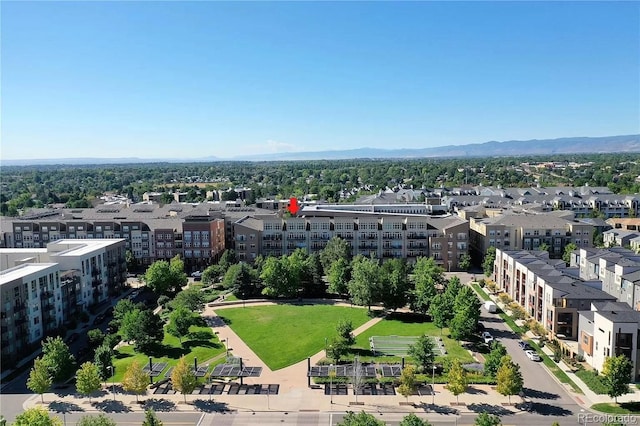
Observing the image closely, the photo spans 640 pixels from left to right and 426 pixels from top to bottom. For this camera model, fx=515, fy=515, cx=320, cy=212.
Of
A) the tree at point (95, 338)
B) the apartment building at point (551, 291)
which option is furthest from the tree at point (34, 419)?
the apartment building at point (551, 291)

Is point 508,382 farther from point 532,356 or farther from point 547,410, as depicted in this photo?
point 532,356

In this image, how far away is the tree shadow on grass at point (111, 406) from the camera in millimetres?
43156

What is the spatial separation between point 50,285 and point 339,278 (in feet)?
124

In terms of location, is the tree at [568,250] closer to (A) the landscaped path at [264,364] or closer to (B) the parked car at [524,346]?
(B) the parked car at [524,346]

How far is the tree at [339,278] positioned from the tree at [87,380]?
3821cm

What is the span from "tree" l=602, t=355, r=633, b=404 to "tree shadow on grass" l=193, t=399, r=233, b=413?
3178 centimetres

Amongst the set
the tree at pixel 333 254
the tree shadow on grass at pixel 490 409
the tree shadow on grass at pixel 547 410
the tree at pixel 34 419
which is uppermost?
the tree at pixel 333 254

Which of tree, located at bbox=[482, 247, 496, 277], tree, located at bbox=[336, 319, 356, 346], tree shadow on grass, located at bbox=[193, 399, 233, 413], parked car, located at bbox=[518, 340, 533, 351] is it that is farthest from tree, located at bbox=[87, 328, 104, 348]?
tree, located at bbox=[482, 247, 496, 277]

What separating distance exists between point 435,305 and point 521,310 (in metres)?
14.2

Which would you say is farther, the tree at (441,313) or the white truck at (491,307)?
the white truck at (491,307)

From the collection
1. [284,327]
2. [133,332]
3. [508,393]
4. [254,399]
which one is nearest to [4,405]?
[133,332]

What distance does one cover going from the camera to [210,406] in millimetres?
43688

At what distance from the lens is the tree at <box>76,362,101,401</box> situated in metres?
43.4

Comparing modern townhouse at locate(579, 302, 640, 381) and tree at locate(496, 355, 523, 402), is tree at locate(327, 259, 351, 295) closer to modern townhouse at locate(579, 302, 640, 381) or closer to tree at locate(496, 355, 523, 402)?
modern townhouse at locate(579, 302, 640, 381)
